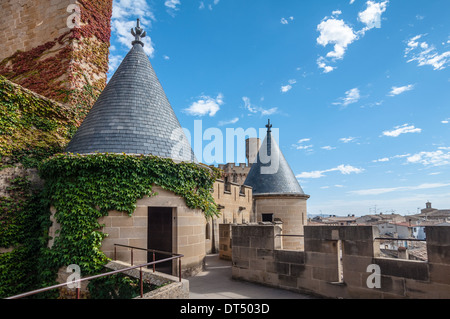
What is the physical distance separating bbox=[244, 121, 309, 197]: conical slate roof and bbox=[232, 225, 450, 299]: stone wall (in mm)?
8247

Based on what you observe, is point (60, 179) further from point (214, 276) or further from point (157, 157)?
point (214, 276)

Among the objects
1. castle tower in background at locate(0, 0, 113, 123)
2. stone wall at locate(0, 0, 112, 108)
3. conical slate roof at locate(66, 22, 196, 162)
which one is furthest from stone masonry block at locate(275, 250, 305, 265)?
stone wall at locate(0, 0, 112, 108)

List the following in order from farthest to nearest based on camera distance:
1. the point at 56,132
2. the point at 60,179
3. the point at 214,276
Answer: the point at 56,132 < the point at 214,276 < the point at 60,179

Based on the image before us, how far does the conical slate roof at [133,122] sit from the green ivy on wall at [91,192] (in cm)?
57

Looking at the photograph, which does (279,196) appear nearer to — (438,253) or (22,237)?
(438,253)

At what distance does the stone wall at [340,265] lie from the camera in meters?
5.70

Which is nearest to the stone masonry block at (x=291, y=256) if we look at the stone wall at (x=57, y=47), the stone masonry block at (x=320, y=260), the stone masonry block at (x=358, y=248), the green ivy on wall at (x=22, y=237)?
the stone masonry block at (x=320, y=260)

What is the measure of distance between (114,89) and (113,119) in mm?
1531

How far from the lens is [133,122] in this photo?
9.30 m

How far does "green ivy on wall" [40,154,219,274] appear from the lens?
7.78 metres

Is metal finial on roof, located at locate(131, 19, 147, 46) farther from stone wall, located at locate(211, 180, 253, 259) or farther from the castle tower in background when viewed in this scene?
stone wall, located at locate(211, 180, 253, 259)

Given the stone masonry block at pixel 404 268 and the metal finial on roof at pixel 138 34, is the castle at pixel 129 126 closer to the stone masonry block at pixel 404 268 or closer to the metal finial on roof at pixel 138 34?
the metal finial on roof at pixel 138 34

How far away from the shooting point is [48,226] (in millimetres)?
8766
